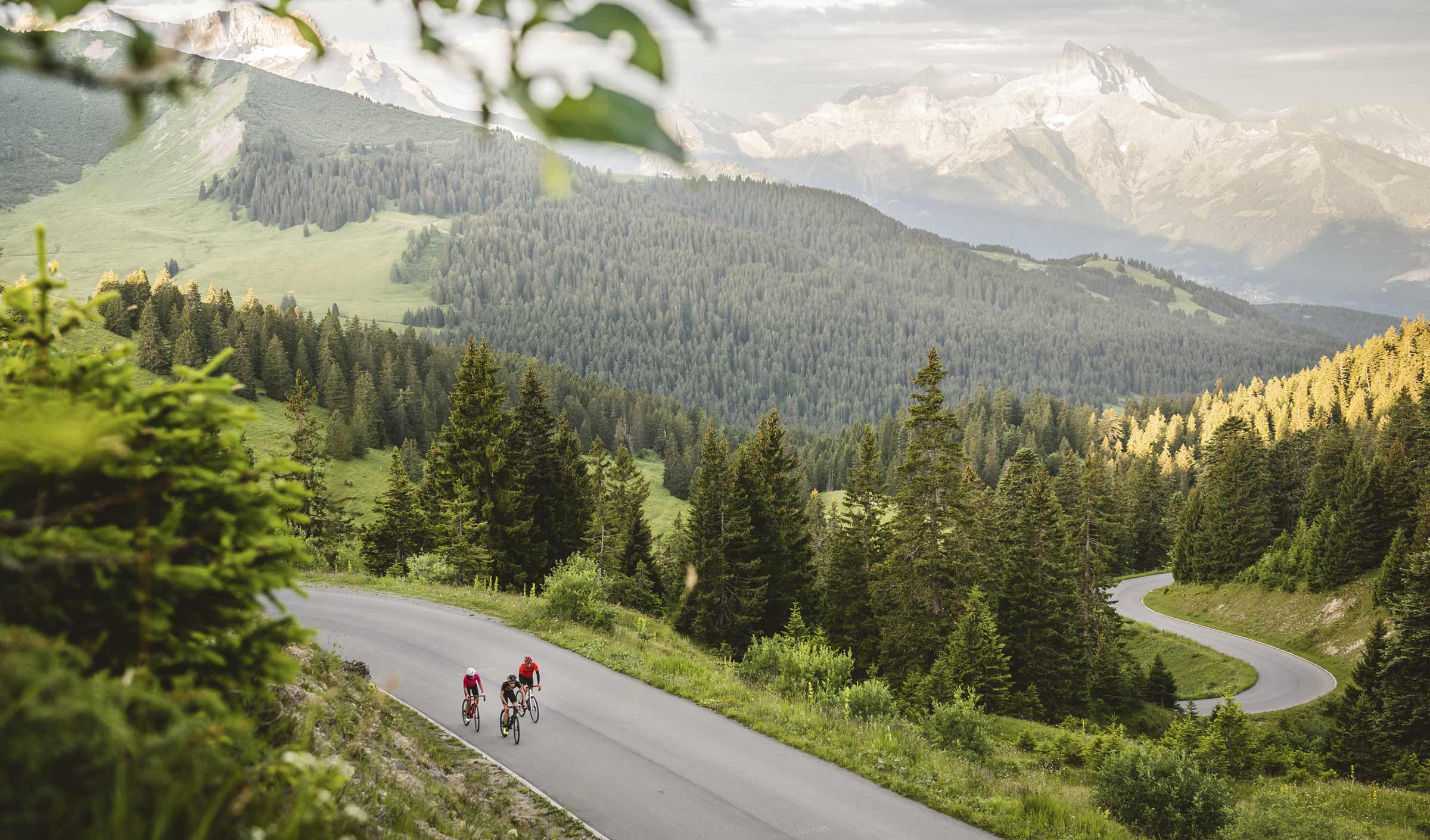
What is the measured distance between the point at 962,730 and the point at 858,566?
25.4 meters

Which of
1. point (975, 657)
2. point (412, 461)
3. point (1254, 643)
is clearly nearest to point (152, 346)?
point (412, 461)

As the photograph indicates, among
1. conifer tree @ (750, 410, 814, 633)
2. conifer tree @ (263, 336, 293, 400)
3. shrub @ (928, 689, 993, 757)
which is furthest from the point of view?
conifer tree @ (263, 336, 293, 400)

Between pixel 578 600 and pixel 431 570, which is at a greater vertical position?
pixel 578 600

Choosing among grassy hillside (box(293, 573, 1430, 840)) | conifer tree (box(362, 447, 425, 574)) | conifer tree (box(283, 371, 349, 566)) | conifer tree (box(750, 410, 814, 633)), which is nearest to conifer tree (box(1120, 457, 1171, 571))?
conifer tree (box(750, 410, 814, 633))

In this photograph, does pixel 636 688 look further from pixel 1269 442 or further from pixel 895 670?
pixel 1269 442

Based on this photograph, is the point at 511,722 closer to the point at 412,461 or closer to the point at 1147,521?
the point at 412,461

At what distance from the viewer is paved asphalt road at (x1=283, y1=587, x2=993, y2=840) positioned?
13680mm

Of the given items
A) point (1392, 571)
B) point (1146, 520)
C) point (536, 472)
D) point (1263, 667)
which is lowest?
point (1146, 520)

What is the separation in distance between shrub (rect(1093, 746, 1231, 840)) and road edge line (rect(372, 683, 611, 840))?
30.7ft

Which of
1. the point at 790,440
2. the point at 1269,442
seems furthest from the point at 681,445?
the point at 1269,442

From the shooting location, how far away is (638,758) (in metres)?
16.1

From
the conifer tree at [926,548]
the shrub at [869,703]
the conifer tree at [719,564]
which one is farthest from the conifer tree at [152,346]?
the shrub at [869,703]

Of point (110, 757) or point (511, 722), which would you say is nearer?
point (110, 757)

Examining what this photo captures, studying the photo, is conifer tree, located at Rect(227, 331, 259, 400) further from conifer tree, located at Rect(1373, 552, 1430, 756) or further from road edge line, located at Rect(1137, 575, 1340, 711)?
conifer tree, located at Rect(1373, 552, 1430, 756)
